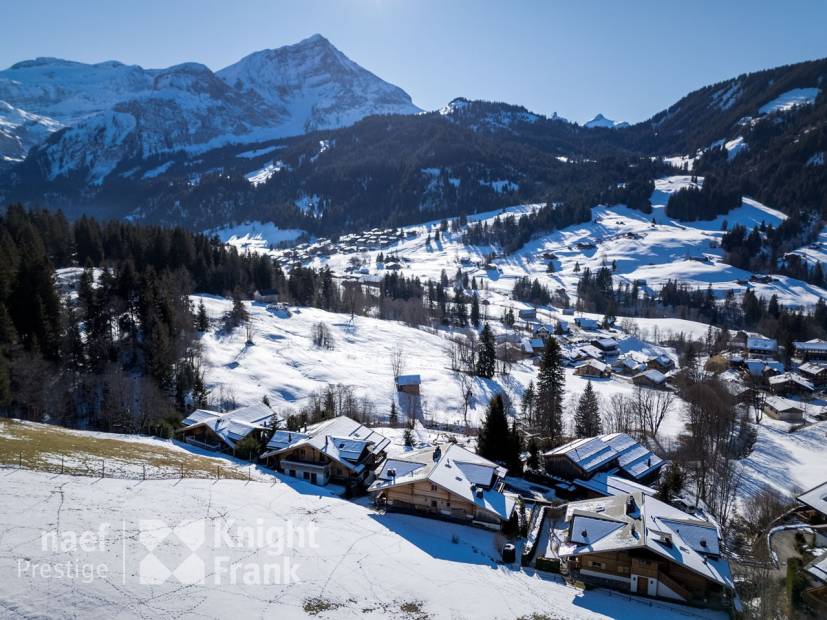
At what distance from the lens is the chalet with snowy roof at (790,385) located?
78562 mm

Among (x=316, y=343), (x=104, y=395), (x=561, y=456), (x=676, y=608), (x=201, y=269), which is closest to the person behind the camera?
(x=676, y=608)

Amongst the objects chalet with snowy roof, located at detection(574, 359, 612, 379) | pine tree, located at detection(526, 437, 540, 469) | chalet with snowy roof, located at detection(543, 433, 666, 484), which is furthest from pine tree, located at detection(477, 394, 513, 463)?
chalet with snowy roof, located at detection(574, 359, 612, 379)

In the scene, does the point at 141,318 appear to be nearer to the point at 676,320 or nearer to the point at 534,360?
the point at 534,360

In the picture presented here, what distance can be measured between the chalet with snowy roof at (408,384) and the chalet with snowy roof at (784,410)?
173 ft

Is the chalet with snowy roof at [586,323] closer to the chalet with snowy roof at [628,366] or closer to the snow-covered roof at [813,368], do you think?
the chalet with snowy roof at [628,366]

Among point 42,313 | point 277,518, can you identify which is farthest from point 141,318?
point 277,518

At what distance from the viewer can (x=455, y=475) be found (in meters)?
33.8

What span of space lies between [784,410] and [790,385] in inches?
640

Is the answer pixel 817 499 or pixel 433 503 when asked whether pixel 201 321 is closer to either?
pixel 433 503

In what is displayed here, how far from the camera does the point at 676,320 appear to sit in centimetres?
12644

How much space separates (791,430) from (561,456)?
1669 inches

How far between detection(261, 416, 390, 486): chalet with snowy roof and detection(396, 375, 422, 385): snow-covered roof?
2443 centimetres

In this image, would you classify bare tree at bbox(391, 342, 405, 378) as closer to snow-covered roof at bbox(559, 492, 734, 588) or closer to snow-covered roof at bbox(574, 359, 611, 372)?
snow-covered roof at bbox(574, 359, 611, 372)

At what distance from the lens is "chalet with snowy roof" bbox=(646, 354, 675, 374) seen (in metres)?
89.8
